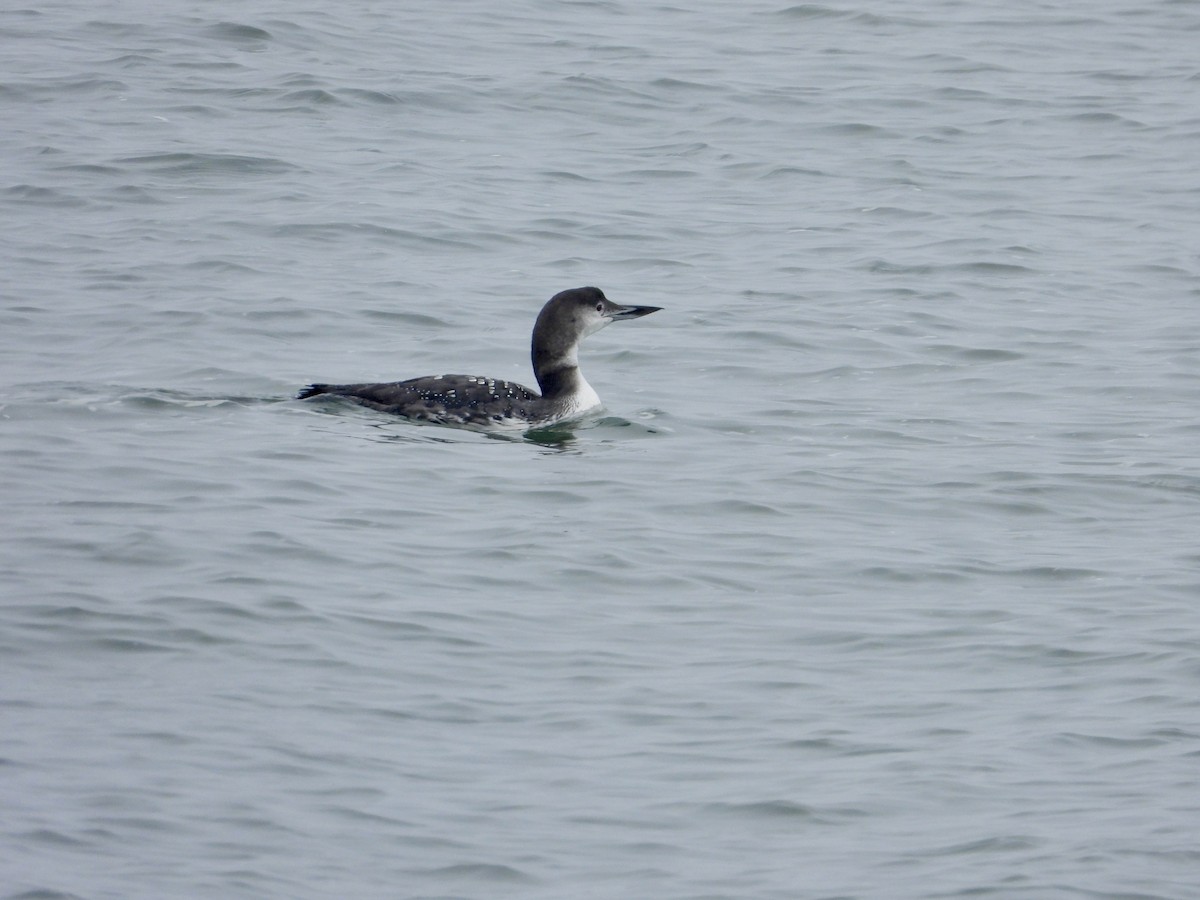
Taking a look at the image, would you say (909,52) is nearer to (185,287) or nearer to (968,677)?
(185,287)

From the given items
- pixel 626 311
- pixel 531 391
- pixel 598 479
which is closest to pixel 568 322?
pixel 626 311

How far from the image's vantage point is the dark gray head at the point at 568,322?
10.3 metres

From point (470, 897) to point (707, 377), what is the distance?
6.05m

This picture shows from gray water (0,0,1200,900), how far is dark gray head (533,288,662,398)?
1.45 ft

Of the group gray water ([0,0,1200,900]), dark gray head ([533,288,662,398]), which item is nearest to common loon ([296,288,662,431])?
dark gray head ([533,288,662,398])

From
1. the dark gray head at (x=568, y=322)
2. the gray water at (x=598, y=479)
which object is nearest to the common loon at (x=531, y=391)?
the dark gray head at (x=568, y=322)

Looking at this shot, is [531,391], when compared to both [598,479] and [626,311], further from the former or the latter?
[598,479]

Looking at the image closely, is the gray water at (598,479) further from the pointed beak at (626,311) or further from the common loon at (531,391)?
the pointed beak at (626,311)

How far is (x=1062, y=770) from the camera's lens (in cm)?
580

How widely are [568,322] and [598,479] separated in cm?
159

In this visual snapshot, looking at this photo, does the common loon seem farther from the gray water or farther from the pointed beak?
the gray water

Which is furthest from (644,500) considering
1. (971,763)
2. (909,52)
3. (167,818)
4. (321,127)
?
(909,52)

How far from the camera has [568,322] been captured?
10.4 meters

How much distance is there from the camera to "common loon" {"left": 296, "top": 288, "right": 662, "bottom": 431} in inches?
377
